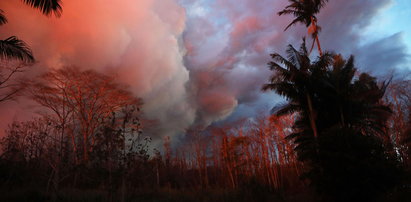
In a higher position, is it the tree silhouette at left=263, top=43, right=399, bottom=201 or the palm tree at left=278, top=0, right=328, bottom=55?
the palm tree at left=278, top=0, right=328, bottom=55

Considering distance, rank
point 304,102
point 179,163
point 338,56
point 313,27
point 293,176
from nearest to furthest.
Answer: point 304,102 → point 338,56 → point 313,27 → point 293,176 → point 179,163

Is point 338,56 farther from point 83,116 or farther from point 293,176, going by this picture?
point 83,116

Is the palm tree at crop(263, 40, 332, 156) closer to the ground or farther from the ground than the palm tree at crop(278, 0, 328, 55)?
closer to the ground

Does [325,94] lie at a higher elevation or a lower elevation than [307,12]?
lower

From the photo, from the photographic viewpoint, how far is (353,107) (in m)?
20.8

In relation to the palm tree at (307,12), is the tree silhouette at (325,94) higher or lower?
lower

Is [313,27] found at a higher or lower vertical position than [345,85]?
higher

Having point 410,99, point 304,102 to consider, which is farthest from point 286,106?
point 410,99

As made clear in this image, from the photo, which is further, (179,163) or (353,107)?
(179,163)

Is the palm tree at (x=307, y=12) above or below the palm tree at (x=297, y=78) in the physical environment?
above

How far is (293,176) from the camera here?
36875mm

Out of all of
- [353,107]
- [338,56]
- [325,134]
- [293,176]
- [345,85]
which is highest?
[338,56]

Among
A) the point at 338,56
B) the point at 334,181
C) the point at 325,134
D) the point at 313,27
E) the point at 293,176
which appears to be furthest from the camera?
the point at 293,176

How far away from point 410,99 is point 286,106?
15157 millimetres
